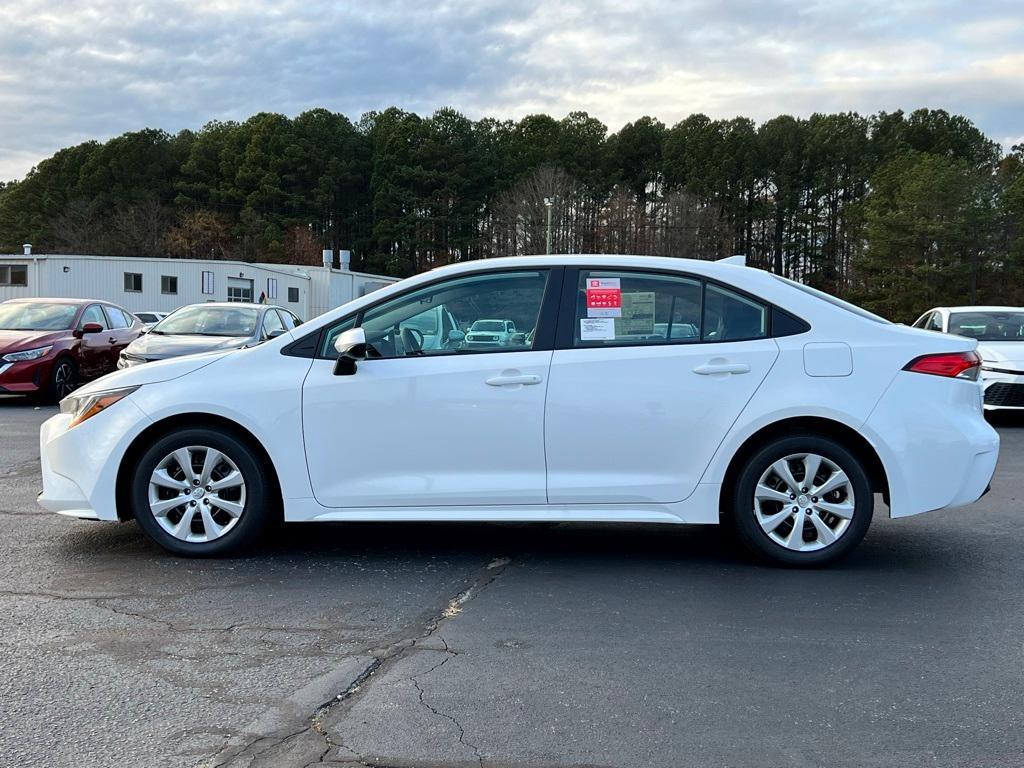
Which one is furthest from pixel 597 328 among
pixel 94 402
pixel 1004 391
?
pixel 1004 391

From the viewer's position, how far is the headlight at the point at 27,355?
13.2 m

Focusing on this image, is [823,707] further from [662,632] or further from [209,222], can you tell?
[209,222]

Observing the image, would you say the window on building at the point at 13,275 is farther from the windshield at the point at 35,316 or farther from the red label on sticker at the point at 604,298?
the red label on sticker at the point at 604,298

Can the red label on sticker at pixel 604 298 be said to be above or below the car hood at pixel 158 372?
above

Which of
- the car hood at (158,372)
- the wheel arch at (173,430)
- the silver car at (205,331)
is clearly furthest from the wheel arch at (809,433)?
the silver car at (205,331)

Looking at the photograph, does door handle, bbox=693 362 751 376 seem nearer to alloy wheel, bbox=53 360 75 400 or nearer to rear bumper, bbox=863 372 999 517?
rear bumper, bbox=863 372 999 517

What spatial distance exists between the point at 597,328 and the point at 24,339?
11.1 metres

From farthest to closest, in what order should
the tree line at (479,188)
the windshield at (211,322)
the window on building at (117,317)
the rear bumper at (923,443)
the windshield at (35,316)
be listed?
the tree line at (479,188) < the window on building at (117,317) < the windshield at (35,316) < the windshield at (211,322) < the rear bumper at (923,443)

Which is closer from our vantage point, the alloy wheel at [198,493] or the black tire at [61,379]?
the alloy wheel at [198,493]

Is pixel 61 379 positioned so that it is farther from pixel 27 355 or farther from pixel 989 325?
pixel 989 325

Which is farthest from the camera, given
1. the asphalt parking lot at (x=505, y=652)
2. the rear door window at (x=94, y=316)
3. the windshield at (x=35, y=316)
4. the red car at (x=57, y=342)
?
the rear door window at (x=94, y=316)

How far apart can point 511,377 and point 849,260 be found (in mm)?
69062

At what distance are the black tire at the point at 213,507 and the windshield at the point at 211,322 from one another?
29.8ft

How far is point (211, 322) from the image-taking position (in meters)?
14.3
